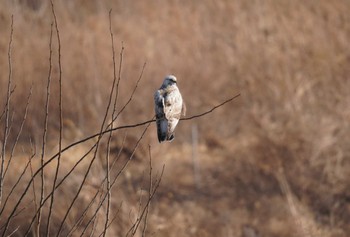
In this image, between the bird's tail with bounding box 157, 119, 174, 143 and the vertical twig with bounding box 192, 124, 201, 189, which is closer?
the bird's tail with bounding box 157, 119, 174, 143

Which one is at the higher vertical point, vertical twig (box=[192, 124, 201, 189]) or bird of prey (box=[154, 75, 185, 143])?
vertical twig (box=[192, 124, 201, 189])

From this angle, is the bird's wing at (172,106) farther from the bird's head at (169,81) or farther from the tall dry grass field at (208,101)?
the tall dry grass field at (208,101)

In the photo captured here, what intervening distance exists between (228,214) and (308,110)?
7.04 feet

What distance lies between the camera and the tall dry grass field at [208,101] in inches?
427

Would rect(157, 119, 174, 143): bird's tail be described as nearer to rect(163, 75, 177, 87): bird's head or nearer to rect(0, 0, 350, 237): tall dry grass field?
rect(163, 75, 177, 87): bird's head

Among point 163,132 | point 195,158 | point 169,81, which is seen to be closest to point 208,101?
point 195,158

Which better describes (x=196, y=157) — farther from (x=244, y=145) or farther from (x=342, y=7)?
(x=342, y=7)

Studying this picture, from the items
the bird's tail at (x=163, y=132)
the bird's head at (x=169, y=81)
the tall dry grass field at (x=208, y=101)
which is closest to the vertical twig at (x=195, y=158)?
the tall dry grass field at (x=208, y=101)

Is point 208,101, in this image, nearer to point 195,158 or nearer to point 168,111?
point 195,158

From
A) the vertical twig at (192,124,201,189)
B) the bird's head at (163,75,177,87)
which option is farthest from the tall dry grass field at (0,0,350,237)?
the bird's head at (163,75,177,87)

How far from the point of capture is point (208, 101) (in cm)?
1261

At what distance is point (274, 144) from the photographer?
1177cm

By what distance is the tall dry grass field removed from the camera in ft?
35.6

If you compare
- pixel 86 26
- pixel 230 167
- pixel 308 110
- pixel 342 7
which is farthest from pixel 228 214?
pixel 342 7
